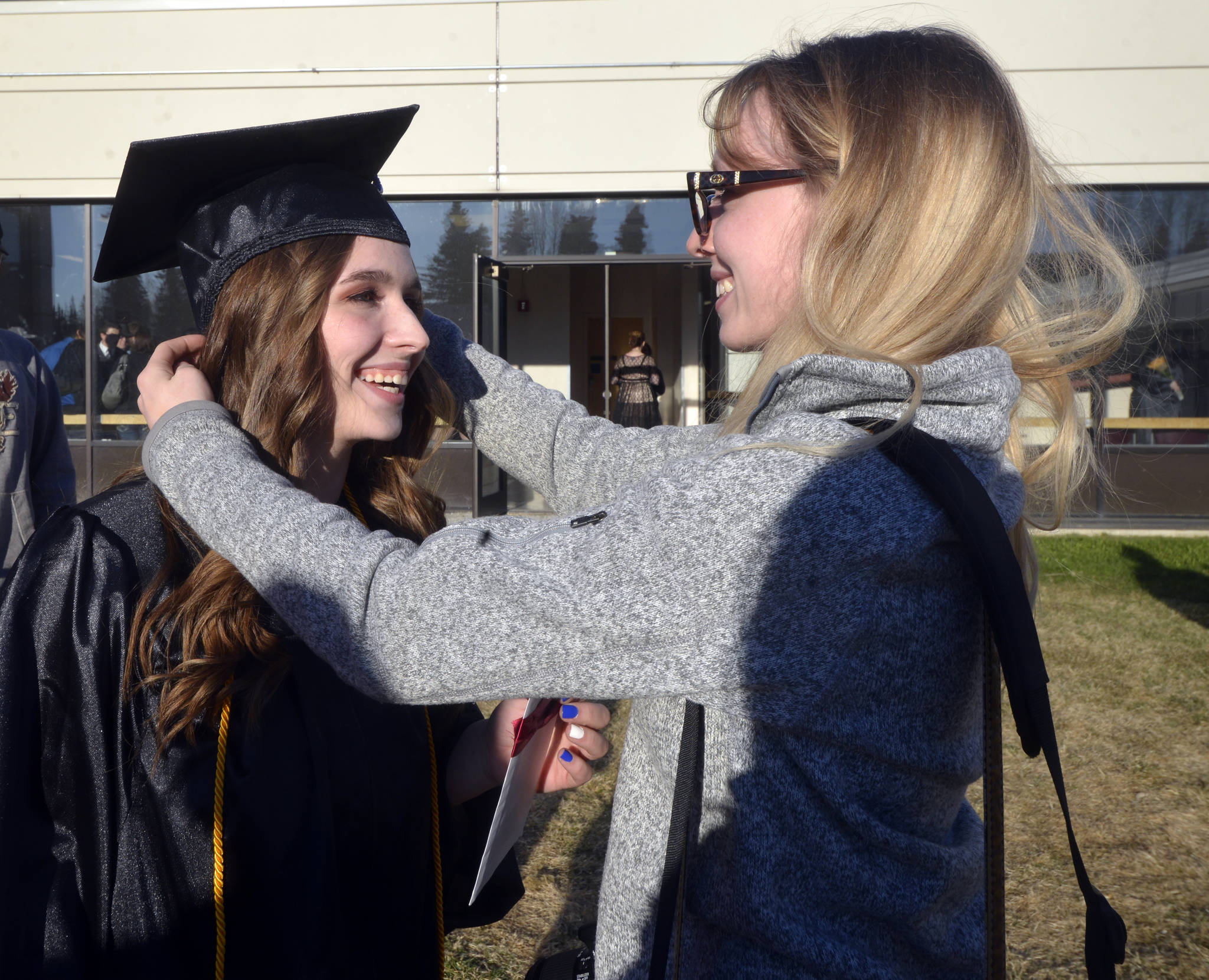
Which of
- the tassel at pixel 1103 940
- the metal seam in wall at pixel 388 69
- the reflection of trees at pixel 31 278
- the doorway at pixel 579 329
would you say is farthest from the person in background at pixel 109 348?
the tassel at pixel 1103 940

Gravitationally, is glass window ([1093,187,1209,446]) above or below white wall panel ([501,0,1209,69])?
below

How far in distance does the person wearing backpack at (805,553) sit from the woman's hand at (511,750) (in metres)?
0.23

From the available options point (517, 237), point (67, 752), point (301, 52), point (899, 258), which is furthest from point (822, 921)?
point (301, 52)

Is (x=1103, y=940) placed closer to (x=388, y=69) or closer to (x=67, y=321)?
(x=388, y=69)

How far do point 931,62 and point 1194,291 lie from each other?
34.1ft

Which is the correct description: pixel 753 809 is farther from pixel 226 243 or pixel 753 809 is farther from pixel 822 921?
pixel 226 243

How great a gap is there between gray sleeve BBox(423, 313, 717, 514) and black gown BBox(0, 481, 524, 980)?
68 cm

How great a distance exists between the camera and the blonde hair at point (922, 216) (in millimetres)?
1150

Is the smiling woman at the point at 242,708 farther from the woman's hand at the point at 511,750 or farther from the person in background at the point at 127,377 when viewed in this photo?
the person in background at the point at 127,377

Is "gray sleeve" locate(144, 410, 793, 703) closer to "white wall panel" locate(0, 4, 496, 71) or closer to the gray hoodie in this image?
the gray hoodie

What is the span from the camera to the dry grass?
3078 millimetres

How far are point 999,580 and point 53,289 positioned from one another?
11.2m

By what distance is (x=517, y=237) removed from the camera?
31.8 ft

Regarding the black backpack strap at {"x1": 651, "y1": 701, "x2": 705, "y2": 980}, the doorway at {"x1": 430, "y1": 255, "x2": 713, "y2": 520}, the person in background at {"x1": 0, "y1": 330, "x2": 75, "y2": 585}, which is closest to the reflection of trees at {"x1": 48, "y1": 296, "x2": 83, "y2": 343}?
the doorway at {"x1": 430, "y1": 255, "x2": 713, "y2": 520}
